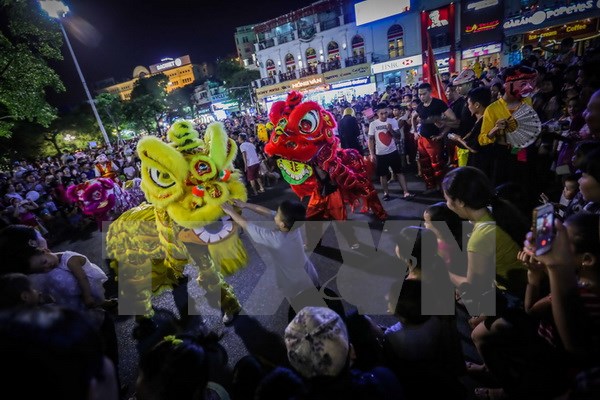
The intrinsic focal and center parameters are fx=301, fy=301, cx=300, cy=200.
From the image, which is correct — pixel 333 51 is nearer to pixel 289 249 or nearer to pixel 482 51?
pixel 482 51

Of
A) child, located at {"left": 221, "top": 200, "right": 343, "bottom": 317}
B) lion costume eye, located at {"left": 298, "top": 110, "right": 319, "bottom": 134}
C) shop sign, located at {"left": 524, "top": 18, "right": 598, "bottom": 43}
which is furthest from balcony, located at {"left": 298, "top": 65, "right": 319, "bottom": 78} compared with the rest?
child, located at {"left": 221, "top": 200, "right": 343, "bottom": 317}

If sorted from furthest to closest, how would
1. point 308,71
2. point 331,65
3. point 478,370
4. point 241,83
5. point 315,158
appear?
point 241,83 → point 308,71 → point 331,65 → point 315,158 → point 478,370

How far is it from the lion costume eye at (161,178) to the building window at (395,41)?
3175 centimetres

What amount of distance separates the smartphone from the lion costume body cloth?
240 centimetres

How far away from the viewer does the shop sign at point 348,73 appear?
1203 inches

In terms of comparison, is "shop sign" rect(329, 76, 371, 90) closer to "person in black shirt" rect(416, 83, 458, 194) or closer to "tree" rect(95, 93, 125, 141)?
"tree" rect(95, 93, 125, 141)

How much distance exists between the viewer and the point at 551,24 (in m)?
20.7

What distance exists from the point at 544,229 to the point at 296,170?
301 centimetres

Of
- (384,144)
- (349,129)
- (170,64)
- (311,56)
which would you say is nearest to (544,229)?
(384,144)

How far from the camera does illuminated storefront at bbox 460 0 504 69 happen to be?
23.2 m

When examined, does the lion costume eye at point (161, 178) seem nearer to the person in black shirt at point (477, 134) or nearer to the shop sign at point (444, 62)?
the person in black shirt at point (477, 134)

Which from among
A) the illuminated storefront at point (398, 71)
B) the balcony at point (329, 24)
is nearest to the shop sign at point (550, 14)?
the illuminated storefront at point (398, 71)

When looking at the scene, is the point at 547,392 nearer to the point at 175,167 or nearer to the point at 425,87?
the point at 175,167

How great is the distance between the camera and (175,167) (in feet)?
8.96
